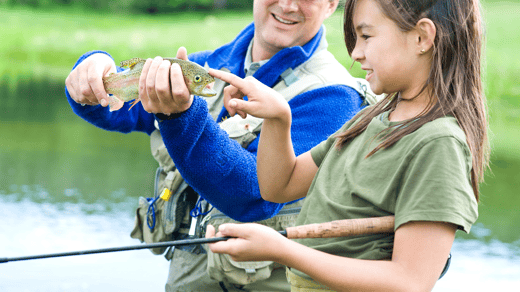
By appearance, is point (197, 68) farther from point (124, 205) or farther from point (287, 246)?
point (124, 205)

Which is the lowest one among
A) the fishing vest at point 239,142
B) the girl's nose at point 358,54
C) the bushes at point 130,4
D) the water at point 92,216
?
the water at point 92,216

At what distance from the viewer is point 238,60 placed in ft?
9.41

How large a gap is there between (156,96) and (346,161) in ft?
2.10

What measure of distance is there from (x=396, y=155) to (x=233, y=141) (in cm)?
81

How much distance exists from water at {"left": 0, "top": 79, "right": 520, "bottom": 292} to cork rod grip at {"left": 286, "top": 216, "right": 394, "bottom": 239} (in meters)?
3.97

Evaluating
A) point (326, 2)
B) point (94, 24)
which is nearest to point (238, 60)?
point (326, 2)

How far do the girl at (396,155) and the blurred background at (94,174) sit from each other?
480 millimetres

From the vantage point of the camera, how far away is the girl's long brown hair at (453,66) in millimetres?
1626

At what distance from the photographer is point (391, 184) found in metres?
1.56

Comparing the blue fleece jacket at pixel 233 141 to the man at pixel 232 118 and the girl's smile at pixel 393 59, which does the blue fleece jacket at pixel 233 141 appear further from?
the girl's smile at pixel 393 59

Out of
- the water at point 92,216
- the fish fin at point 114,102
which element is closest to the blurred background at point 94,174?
the water at point 92,216

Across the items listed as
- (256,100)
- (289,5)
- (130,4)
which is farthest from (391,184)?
(130,4)

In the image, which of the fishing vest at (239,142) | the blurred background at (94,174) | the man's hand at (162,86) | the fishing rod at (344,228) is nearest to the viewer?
the fishing rod at (344,228)

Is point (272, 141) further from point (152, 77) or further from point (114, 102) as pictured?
point (114, 102)
